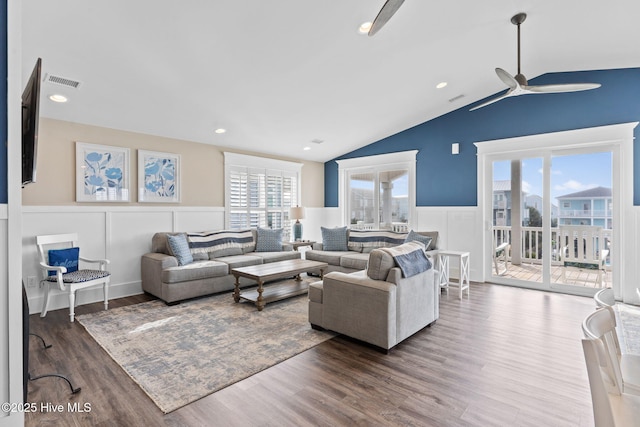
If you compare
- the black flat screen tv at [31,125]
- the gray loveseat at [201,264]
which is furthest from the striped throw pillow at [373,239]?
the black flat screen tv at [31,125]

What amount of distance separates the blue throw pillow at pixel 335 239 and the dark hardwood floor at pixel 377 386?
2850 millimetres

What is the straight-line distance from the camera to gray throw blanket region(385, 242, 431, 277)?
2.98 metres

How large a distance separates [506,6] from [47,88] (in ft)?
15.9

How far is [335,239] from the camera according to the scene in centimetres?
612

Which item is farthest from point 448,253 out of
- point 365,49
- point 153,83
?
point 153,83

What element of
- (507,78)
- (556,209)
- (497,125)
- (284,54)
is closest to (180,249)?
(284,54)

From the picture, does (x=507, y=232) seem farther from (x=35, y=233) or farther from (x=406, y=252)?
(x=35, y=233)

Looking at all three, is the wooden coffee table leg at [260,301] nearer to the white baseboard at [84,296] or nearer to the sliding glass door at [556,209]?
the white baseboard at [84,296]

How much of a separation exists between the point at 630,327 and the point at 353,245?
3785mm

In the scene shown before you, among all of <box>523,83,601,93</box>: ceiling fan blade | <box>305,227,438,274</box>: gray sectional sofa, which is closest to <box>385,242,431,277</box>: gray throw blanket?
<box>305,227,438,274</box>: gray sectional sofa

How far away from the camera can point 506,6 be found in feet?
10.4

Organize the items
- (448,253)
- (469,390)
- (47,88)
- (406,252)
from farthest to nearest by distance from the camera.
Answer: (448,253), (47,88), (406,252), (469,390)

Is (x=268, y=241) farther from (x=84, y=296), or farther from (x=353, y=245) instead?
(x=84, y=296)

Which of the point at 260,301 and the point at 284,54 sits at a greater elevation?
the point at 284,54
